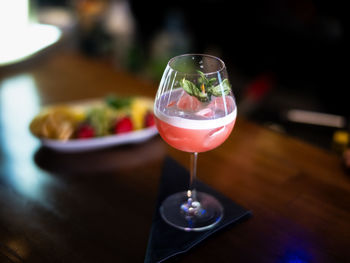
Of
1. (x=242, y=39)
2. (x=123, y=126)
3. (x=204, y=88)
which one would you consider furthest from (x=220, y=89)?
(x=242, y=39)

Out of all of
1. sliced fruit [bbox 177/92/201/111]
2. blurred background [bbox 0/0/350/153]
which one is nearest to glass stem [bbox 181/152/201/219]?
sliced fruit [bbox 177/92/201/111]

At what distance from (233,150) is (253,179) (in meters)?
0.15

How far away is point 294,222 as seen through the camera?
844mm

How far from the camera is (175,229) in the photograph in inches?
31.6

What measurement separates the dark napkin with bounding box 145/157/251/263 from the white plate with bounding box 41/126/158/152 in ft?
0.63

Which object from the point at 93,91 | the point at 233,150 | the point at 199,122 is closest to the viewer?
the point at 199,122

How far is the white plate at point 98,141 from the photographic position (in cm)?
106

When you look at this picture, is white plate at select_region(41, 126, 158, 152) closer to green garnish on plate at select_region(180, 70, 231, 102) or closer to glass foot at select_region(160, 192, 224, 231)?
glass foot at select_region(160, 192, 224, 231)

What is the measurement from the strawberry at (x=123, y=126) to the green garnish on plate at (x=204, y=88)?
44 cm

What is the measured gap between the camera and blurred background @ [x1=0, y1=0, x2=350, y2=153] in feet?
8.68

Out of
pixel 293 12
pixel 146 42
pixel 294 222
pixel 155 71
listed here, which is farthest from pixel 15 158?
pixel 146 42

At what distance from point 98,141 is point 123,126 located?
0.09 metres

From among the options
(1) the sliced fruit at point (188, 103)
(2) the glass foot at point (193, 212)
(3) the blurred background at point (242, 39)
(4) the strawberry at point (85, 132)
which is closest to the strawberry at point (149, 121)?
(4) the strawberry at point (85, 132)

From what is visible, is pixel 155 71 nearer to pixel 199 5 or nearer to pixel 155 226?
pixel 199 5
